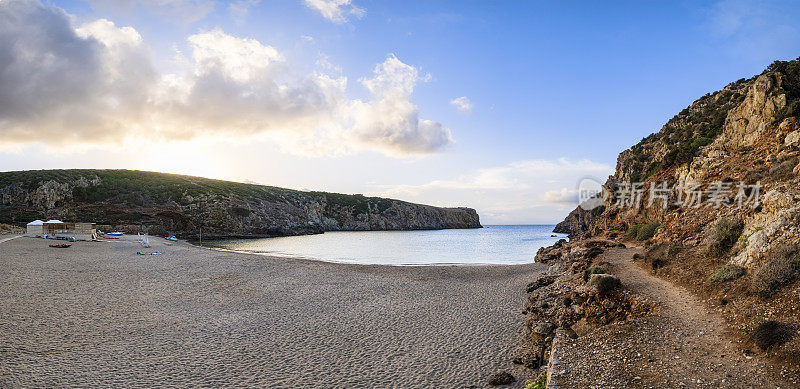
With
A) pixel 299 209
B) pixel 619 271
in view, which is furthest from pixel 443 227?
pixel 619 271

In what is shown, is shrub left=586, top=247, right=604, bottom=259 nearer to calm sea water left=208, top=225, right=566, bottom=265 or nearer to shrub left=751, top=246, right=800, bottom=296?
shrub left=751, top=246, right=800, bottom=296

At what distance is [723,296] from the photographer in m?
10.5

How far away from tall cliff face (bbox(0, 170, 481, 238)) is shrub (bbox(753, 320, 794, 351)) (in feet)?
296

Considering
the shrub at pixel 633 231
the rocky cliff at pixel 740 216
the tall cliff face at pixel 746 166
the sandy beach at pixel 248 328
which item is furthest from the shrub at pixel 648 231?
the sandy beach at pixel 248 328

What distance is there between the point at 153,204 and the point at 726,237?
10705cm

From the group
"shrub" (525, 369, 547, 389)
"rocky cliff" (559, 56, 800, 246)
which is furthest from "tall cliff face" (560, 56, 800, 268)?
"shrub" (525, 369, 547, 389)

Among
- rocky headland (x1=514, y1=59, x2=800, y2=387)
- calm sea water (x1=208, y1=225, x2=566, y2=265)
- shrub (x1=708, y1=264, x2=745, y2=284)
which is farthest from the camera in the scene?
calm sea water (x1=208, y1=225, x2=566, y2=265)

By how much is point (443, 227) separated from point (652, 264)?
179359 mm

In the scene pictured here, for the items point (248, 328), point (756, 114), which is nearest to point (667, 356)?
point (248, 328)

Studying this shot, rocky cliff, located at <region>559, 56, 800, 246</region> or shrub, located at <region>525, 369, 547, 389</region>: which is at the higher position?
rocky cliff, located at <region>559, 56, 800, 246</region>

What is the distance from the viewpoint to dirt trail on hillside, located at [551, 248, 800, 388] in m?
6.86

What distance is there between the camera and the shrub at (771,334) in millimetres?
7250

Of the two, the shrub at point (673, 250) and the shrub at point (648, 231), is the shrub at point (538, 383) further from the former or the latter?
the shrub at point (648, 231)

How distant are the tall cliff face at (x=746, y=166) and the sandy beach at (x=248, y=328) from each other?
875cm
